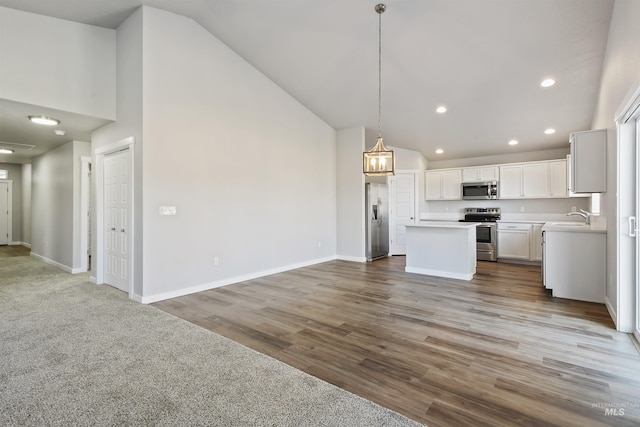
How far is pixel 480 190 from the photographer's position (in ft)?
24.7

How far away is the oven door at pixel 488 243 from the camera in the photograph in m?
7.10

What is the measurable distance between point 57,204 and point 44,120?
114 inches

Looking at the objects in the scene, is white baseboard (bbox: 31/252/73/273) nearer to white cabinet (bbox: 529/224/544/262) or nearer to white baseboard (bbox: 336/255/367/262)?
white baseboard (bbox: 336/255/367/262)

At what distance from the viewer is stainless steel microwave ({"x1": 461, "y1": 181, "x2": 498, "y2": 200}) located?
290 inches

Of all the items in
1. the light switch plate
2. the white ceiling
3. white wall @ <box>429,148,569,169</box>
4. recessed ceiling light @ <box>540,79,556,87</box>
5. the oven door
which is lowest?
the oven door

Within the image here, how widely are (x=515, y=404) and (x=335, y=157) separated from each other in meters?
6.16

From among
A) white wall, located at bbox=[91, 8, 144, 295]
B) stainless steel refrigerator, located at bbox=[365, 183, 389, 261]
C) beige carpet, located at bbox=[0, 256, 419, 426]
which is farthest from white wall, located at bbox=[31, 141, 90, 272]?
stainless steel refrigerator, located at bbox=[365, 183, 389, 261]

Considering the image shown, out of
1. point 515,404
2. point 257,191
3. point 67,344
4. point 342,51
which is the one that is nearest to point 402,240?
point 257,191

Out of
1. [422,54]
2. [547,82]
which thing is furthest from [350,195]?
[547,82]

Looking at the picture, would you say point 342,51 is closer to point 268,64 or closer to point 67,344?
point 268,64

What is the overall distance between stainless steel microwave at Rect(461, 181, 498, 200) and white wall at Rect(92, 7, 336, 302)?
160 inches

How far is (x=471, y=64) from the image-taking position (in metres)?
4.56

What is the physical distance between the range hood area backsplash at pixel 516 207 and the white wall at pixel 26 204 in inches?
448

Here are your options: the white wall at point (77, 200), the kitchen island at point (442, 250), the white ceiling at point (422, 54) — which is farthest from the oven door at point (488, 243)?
the white wall at point (77, 200)
